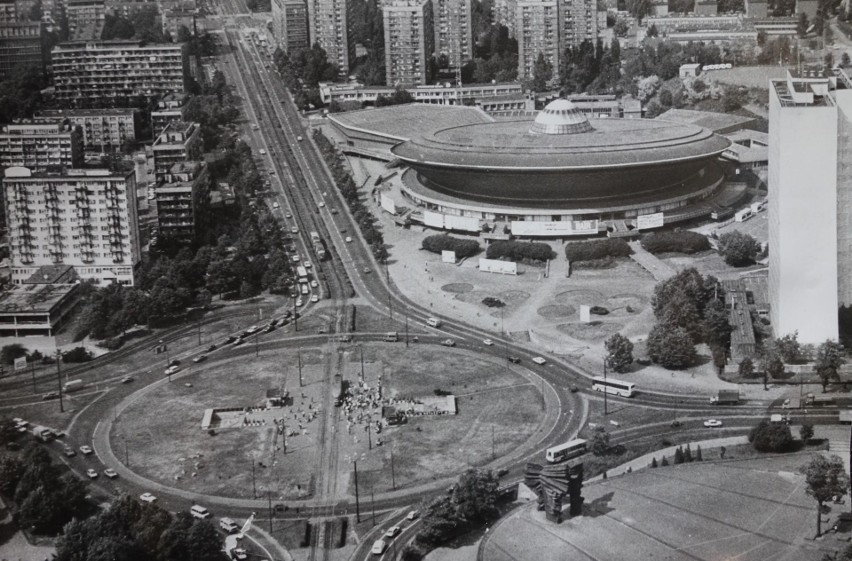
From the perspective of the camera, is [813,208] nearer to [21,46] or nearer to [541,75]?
[541,75]

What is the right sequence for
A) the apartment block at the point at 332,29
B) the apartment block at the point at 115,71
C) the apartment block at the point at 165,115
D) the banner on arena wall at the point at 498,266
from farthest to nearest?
the apartment block at the point at 332,29 → the apartment block at the point at 115,71 → the apartment block at the point at 165,115 → the banner on arena wall at the point at 498,266

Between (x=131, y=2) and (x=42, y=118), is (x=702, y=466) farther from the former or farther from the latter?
(x=131, y=2)

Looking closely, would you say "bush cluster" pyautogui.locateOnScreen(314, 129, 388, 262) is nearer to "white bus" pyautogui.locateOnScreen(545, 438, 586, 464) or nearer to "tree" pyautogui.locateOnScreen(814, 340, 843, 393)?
"tree" pyautogui.locateOnScreen(814, 340, 843, 393)

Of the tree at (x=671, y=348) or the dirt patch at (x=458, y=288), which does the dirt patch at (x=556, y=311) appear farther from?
the tree at (x=671, y=348)

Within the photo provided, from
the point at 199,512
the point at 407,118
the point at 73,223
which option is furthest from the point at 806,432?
the point at 407,118

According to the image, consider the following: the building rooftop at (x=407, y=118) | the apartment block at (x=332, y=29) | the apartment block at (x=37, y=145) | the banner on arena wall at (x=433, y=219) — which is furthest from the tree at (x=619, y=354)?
the apartment block at (x=332, y=29)

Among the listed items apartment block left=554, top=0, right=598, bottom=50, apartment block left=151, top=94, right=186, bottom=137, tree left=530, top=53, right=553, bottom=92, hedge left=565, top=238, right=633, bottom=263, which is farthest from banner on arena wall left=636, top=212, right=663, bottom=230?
apartment block left=151, top=94, right=186, bottom=137

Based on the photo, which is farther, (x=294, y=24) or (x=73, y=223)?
(x=294, y=24)
